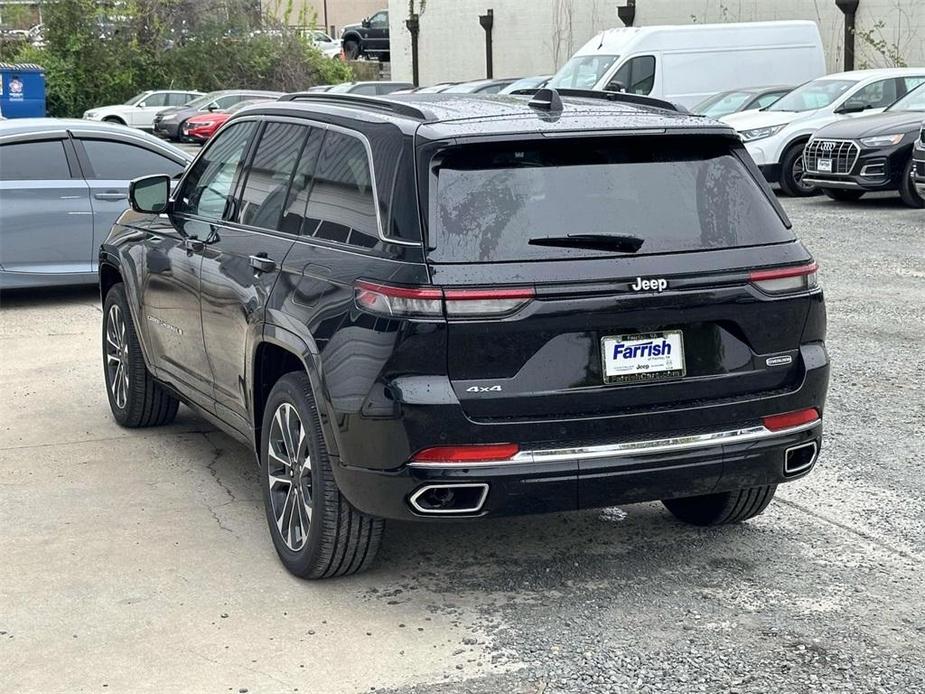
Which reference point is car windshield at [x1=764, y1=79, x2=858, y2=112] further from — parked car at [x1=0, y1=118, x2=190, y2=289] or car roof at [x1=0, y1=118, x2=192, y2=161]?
parked car at [x1=0, y1=118, x2=190, y2=289]

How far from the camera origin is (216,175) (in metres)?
6.29

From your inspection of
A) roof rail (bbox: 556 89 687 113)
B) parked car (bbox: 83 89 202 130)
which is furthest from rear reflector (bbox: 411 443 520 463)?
parked car (bbox: 83 89 202 130)

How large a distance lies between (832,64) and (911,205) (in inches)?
658

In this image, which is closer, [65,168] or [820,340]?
[820,340]

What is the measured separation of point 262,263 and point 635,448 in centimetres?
162

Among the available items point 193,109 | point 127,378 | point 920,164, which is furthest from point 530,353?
point 193,109

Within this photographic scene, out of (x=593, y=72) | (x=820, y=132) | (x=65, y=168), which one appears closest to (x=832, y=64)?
(x=593, y=72)

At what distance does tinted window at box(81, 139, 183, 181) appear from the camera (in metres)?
11.7

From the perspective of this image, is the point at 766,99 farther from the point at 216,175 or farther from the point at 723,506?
the point at 723,506

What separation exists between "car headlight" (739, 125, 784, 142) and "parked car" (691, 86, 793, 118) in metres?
2.12

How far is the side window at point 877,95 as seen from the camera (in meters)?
19.7

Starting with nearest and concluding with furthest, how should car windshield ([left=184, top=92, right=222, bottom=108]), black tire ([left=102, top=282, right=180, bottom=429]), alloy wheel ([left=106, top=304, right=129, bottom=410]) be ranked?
black tire ([left=102, top=282, right=180, bottom=429]) → alloy wheel ([left=106, top=304, right=129, bottom=410]) → car windshield ([left=184, top=92, right=222, bottom=108])

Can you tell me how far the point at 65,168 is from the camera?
11594 mm

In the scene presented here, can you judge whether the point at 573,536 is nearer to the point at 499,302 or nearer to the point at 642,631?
the point at 642,631
